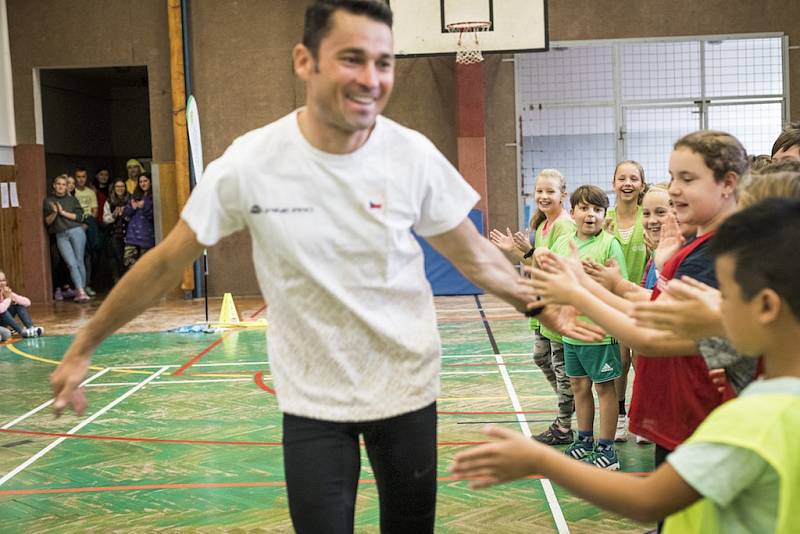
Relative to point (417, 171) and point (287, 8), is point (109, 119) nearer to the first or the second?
point (287, 8)

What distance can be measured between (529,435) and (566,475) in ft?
13.5

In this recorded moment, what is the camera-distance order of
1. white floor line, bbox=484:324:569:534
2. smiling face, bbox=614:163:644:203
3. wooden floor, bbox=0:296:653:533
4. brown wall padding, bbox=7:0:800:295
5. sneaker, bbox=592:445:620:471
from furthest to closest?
brown wall padding, bbox=7:0:800:295, smiling face, bbox=614:163:644:203, sneaker, bbox=592:445:620:471, wooden floor, bbox=0:296:653:533, white floor line, bbox=484:324:569:534

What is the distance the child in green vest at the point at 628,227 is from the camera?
6113mm

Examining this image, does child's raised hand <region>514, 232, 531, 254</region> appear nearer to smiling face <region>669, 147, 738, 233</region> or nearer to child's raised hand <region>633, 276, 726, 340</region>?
smiling face <region>669, 147, 738, 233</region>

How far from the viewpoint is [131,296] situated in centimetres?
269

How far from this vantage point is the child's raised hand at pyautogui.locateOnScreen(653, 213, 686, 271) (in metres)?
3.62

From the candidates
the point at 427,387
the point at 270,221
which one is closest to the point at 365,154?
the point at 270,221

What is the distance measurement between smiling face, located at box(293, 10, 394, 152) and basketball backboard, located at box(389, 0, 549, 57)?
10265mm

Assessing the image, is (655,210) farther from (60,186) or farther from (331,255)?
(60,186)

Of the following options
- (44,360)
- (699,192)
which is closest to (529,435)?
(699,192)

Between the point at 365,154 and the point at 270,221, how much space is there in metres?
0.32

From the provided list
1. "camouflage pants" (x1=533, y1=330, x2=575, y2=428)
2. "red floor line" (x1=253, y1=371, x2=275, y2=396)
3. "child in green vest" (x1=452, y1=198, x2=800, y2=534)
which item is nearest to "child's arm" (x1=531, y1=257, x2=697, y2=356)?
"child in green vest" (x1=452, y1=198, x2=800, y2=534)

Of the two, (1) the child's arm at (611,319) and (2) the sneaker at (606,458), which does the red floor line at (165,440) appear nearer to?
(2) the sneaker at (606,458)

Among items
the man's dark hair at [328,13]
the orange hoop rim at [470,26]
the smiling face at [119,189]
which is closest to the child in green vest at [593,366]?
the man's dark hair at [328,13]
